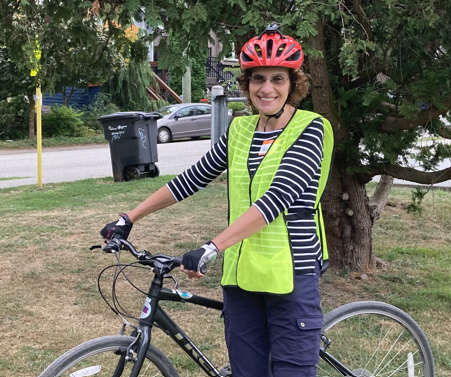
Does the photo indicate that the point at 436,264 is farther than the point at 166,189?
Yes

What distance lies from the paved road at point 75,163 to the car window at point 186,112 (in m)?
1.93

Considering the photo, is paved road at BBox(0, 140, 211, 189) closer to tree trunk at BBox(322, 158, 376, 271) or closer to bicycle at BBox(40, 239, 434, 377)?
tree trunk at BBox(322, 158, 376, 271)

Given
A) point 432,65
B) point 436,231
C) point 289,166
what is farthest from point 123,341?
point 436,231

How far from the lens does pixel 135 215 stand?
8.27 ft

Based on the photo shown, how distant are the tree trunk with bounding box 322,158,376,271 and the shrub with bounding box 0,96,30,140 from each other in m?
18.9

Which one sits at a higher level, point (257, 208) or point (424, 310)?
point (257, 208)

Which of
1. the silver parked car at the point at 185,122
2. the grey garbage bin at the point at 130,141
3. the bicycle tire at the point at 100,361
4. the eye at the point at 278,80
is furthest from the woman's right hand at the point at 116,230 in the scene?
the silver parked car at the point at 185,122

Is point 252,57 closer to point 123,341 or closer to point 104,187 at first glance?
point 123,341

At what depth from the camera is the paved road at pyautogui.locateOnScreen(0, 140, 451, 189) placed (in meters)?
13.0

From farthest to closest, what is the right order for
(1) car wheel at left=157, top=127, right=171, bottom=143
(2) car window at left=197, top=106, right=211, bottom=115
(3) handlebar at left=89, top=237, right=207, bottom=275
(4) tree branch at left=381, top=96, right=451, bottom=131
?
1. (2) car window at left=197, top=106, right=211, bottom=115
2. (1) car wheel at left=157, top=127, right=171, bottom=143
3. (4) tree branch at left=381, top=96, right=451, bottom=131
4. (3) handlebar at left=89, top=237, right=207, bottom=275

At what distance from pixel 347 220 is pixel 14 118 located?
19.3m

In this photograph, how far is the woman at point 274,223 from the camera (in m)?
2.22

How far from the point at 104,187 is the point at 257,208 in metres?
8.84

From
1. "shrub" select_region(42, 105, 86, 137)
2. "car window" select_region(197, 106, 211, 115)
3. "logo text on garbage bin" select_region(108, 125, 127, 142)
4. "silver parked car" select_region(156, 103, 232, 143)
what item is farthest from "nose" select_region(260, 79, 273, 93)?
"shrub" select_region(42, 105, 86, 137)
